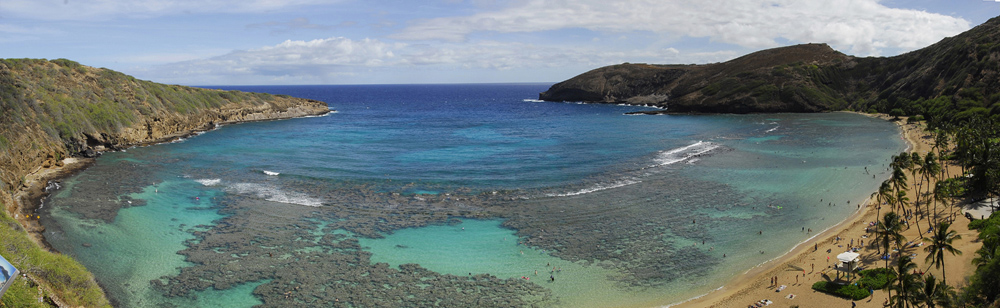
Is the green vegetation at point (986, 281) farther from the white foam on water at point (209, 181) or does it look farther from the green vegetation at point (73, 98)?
the green vegetation at point (73, 98)

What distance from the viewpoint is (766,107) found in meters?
140

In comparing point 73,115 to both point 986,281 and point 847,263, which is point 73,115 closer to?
point 847,263

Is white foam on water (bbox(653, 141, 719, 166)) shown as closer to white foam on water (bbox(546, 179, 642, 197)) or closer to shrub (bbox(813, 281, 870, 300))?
white foam on water (bbox(546, 179, 642, 197))

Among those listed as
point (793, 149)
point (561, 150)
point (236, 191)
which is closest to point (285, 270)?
point (236, 191)

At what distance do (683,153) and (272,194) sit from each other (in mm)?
55836

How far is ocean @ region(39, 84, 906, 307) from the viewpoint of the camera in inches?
1335

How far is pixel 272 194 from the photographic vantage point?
177 feet

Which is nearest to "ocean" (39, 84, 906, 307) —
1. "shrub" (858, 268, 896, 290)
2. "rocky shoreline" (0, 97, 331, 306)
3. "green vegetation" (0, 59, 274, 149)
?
"rocky shoreline" (0, 97, 331, 306)

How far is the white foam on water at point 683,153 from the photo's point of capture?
236ft

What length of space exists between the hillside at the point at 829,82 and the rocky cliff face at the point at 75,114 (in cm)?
12124

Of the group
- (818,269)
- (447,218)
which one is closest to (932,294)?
(818,269)

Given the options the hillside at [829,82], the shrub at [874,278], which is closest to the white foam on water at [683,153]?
the shrub at [874,278]

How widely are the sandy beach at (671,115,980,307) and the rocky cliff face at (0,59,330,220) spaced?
186ft

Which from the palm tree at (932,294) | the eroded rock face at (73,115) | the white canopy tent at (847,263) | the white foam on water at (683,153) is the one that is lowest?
the white canopy tent at (847,263)
